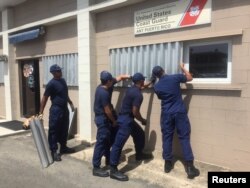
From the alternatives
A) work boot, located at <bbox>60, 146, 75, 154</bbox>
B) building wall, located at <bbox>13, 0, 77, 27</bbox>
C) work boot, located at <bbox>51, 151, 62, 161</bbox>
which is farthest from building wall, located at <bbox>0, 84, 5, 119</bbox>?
work boot, located at <bbox>51, 151, 62, 161</bbox>

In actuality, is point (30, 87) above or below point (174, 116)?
above

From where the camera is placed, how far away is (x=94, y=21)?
23.6 ft

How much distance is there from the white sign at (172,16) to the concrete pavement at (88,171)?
250 cm

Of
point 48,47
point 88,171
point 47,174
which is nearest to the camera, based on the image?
point 47,174

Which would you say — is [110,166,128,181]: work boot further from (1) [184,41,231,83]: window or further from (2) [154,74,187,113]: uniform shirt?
(1) [184,41,231,83]: window

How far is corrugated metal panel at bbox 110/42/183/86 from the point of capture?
5646 millimetres

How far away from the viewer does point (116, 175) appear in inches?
201

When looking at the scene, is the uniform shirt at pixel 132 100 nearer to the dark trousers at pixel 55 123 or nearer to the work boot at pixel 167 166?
the work boot at pixel 167 166

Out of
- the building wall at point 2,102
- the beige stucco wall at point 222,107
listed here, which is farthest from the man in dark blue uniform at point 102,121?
the building wall at point 2,102

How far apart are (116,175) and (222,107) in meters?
2.10

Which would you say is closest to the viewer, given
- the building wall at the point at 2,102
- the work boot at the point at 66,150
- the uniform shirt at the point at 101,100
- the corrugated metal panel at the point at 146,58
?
the uniform shirt at the point at 101,100

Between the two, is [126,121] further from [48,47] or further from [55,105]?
[48,47]

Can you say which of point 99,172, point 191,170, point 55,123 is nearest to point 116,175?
point 99,172

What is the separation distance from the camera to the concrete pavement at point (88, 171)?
4941mm
